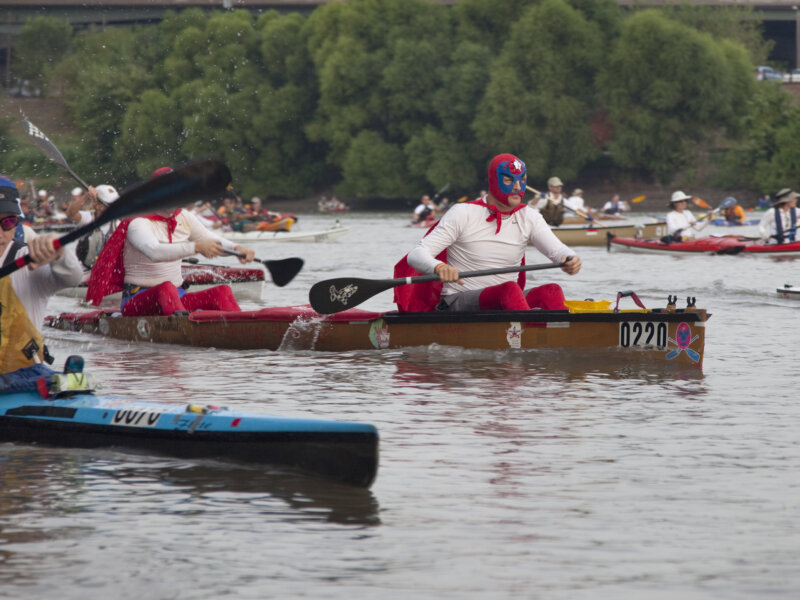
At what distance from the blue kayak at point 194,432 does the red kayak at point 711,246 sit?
1591 centimetres

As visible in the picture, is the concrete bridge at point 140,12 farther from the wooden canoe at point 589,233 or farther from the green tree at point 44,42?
the wooden canoe at point 589,233

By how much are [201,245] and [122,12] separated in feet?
274

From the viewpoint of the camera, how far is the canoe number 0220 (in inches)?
376

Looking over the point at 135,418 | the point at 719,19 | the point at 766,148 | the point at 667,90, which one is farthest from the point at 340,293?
the point at 719,19

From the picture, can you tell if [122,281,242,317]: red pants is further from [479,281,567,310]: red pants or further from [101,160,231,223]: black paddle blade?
[101,160,231,223]: black paddle blade

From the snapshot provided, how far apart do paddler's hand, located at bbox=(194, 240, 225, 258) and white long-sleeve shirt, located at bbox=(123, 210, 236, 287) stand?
55mm

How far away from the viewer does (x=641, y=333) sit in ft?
31.4

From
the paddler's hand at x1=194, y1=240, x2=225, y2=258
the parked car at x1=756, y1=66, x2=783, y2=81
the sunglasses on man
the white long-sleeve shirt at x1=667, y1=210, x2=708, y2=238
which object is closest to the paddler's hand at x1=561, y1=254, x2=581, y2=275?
the paddler's hand at x1=194, y1=240, x2=225, y2=258

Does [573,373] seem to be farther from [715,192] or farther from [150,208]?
[715,192]

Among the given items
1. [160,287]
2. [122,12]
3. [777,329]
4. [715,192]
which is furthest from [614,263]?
[122,12]

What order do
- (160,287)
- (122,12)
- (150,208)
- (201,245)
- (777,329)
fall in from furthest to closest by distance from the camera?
(122,12), (777,329), (160,287), (201,245), (150,208)

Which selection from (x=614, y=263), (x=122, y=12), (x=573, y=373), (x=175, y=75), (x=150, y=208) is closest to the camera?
(x=150, y=208)

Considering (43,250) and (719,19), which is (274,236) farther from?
(719,19)

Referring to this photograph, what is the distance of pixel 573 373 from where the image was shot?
9.57 meters
